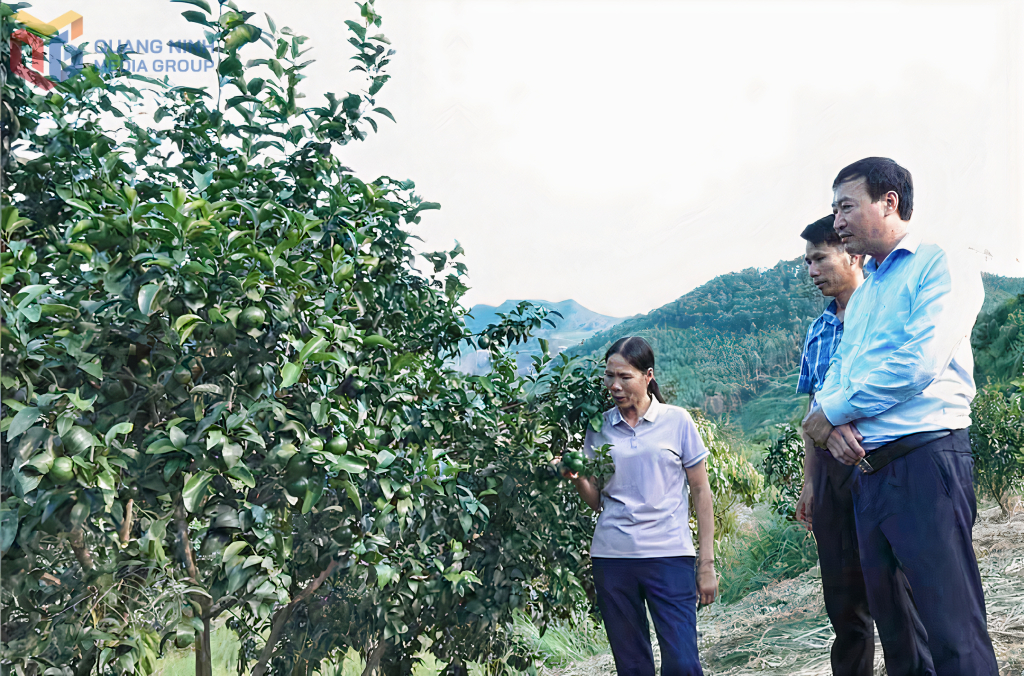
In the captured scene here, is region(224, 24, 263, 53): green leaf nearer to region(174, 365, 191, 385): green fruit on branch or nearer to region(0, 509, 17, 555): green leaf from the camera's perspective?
region(174, 365, 191, 385): green fruit on branch

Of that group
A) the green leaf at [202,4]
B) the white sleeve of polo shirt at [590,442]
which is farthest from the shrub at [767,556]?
the green leaf at [202,4]

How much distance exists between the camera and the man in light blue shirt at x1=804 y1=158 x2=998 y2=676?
1.56 meters

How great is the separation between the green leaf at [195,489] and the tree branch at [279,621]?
64 centimetres

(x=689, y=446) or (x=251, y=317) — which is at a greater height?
(x=251, y=317)

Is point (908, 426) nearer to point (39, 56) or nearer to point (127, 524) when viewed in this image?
point (127, 524)

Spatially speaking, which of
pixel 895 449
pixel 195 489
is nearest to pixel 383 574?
pixel 195 489

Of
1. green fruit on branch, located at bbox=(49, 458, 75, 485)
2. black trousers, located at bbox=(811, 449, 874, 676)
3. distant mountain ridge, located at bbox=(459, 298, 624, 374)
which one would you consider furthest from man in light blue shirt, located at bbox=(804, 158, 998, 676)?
green fruit on branch, located at bbox=(49, 458, 75, 485)

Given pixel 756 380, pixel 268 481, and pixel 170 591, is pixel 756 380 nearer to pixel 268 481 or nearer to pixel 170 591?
pixel 268 481

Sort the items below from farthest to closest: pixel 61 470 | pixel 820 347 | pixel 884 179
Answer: pixel 820 347
pixel 884 179
pixel 61 470

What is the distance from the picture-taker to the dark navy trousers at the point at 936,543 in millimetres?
1537

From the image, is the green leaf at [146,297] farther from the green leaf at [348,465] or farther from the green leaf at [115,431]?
the green leaf at [348,465]

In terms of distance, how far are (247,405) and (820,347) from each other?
68.9 inches

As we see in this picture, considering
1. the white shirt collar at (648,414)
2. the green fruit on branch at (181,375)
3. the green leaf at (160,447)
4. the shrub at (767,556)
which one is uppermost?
the green fruit on branch at (181,375)

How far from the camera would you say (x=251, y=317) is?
1.26 metres
